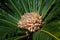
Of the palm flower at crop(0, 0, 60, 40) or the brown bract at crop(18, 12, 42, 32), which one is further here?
the brown bract at crop(18, 12, 42, 32)

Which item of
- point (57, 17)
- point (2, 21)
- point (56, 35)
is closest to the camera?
point (56, 35)

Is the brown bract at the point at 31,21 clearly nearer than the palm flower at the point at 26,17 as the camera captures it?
No

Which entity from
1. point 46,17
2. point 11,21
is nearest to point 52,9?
point 46,17

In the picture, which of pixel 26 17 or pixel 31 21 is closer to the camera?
pixel 31 21

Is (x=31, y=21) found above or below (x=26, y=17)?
below

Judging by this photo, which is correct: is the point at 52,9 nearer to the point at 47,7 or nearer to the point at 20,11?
the point at 47,7
